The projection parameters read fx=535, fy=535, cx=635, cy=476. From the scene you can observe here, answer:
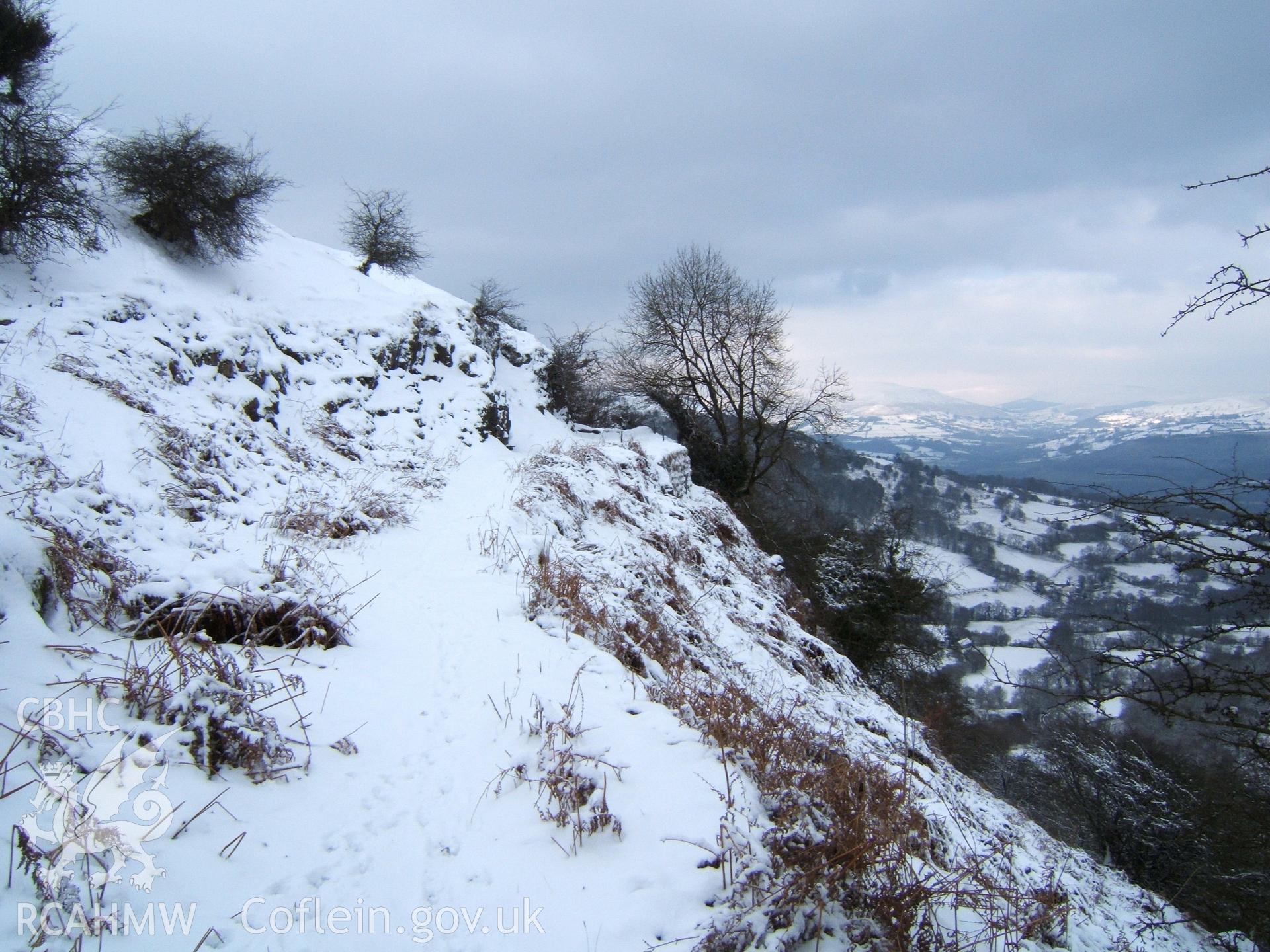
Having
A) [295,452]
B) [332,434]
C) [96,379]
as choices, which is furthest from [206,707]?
[332,434]

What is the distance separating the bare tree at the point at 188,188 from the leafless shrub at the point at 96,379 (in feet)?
15.0

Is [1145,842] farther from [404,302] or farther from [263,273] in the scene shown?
[263,273]

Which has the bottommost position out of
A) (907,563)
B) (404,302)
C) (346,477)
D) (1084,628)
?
(907,563)

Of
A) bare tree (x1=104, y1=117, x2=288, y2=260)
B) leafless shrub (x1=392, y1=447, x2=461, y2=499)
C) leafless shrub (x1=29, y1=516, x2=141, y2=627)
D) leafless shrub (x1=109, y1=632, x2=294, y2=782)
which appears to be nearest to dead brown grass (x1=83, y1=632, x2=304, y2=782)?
leafless shrub (x1=109, y1=632, x2=294, y2=782)

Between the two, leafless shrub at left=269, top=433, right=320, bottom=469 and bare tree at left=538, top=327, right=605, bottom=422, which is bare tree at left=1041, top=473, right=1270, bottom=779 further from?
bare tree at left=538, top=327, right=605, bottom=422

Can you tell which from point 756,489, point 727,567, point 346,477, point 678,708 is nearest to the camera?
point 678,708

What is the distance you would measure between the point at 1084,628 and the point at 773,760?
428cm

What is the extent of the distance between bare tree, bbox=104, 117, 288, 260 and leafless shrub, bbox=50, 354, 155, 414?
458 cm

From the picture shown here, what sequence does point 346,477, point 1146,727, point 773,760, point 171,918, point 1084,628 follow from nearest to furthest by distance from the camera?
point 171,918
point 773,760
point 1084,628
point 346,477
point 1146,727

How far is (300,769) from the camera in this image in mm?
2717

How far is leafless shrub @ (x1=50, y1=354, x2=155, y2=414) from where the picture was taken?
5.96 meters

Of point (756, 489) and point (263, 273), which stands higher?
point (263, 273)

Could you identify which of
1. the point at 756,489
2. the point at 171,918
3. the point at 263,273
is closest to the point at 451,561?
the point at 171,918

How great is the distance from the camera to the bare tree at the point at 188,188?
905 cm
